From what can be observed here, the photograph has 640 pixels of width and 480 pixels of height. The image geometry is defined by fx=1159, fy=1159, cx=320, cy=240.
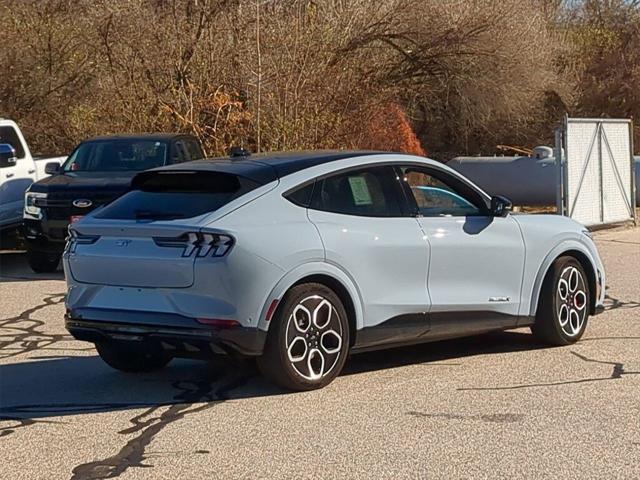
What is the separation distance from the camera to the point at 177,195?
7988 mm

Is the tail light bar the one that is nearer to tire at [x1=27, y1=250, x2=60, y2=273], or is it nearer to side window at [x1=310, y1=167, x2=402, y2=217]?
side window at [x1=310, y1=167, x2=402, y2=217]

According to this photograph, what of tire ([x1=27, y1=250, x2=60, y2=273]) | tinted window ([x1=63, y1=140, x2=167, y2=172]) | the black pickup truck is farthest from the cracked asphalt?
tinted window ([x1=63, y1=140, x2=167, y2=172])

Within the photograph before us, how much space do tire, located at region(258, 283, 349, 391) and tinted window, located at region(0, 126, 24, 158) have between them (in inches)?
411

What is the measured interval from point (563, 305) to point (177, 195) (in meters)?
3.41

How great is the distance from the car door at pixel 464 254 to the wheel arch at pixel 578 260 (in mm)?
225

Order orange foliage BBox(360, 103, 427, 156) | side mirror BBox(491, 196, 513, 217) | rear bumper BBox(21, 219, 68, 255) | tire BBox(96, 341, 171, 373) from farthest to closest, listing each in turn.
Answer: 1. orange foliage BBox(360, 103, 427, 156)
2. rear bumper BBox(21, 219, 68, 255)
3. side mirror BBox(491, 196, 513, 217)
4. tire BBox(96, 341, 171, 373)

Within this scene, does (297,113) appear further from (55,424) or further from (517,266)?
(55,424)

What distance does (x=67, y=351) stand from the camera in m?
9.63

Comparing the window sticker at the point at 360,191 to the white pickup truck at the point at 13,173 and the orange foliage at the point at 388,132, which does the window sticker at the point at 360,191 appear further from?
the orange foliage at the point at 388,132

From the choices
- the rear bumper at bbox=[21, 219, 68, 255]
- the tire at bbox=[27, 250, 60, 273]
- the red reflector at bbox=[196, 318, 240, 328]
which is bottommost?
the tire at bbox=[27, 250, 60, 273]

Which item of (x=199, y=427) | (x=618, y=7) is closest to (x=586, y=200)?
(x=199, y=427)

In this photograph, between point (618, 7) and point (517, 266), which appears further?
point (618, 7)

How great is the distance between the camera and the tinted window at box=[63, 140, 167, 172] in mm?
15578

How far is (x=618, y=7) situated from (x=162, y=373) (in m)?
29.9
